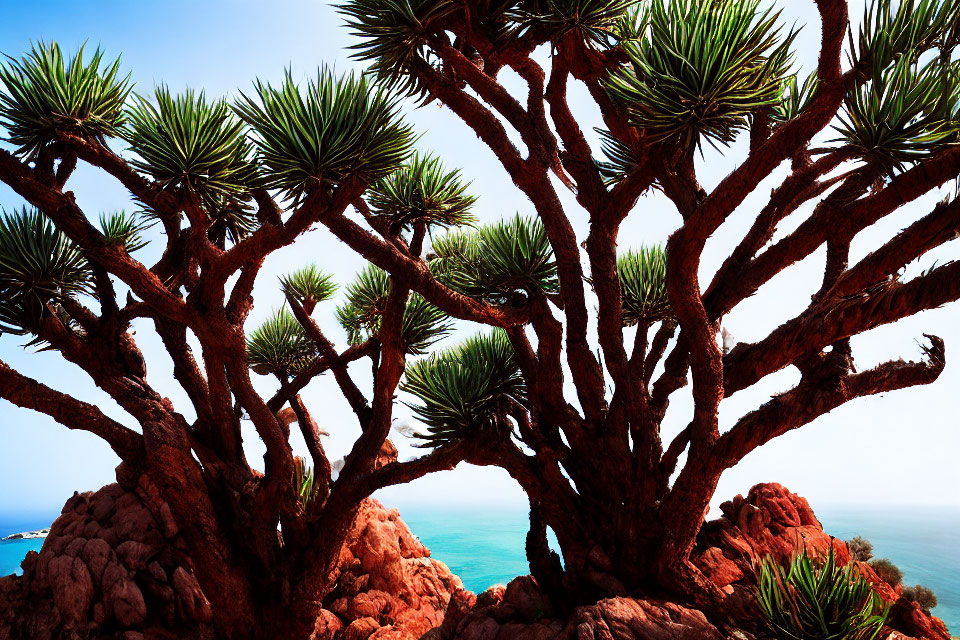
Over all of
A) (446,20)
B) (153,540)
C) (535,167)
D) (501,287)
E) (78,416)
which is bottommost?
(153,540)

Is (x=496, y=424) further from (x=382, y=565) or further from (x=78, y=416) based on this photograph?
(x=78, y=416)

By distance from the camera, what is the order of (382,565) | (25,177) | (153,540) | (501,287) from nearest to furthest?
(25,177)
(501,287)
(153,540)
(382,565)

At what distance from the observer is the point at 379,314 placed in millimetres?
9695

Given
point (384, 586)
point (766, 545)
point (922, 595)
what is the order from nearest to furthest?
point (766, 545) → point (922, 595) → point (384, 586)

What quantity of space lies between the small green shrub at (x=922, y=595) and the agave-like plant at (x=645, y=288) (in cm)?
407

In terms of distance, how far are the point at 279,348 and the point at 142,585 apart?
3.67m

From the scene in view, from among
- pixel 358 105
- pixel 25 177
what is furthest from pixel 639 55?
pixel 25 177

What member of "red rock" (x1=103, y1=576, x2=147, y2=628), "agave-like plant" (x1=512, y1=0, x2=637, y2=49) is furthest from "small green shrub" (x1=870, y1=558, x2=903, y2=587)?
"red rock" (x1=103, y1=576, x2=147, y2=628)

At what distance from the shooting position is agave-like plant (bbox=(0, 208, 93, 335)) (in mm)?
6789

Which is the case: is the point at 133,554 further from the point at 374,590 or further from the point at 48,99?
the point at 48,99

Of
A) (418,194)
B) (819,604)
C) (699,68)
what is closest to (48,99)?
(418,194)

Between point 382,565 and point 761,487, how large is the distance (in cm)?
535

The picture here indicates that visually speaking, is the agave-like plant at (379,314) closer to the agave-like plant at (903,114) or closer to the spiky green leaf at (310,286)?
the spiky green leaf at (310,286)

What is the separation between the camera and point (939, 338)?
5855mm
